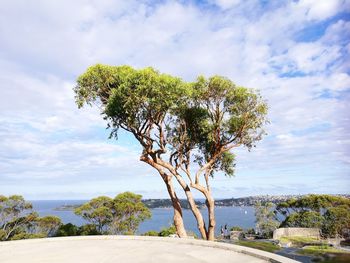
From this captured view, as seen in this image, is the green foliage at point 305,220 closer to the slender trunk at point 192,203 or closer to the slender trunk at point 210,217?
the slender trunk at point 210,217

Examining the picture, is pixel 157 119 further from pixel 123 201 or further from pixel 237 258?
pixel 123 201

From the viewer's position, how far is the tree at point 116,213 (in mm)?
28391

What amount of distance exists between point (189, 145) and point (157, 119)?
2632 mm

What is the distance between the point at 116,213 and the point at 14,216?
27.4 ft

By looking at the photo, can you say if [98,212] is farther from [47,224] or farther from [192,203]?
[192,203]

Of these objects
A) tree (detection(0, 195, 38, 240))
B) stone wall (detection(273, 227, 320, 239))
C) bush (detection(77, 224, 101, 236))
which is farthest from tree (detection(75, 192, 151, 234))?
stone wall (detection(273, 227, 320, 239))

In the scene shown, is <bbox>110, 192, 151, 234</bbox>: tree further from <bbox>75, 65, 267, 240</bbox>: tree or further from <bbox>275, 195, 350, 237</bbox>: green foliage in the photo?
<bbox>275, 195, 350, 237</bbox>: green foliage

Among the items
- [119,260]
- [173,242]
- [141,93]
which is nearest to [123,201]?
[141,93]

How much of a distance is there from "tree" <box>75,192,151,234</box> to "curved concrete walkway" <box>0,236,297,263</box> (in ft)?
57.3

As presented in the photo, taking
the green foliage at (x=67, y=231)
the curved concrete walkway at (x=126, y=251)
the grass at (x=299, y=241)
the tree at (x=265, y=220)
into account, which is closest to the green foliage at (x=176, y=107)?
the curved concrete walkway at (x=126, y=251)

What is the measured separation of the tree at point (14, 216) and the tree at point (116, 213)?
4.04m

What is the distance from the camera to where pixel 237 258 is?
7695 millimetres

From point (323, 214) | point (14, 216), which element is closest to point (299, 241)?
point (323, 214)

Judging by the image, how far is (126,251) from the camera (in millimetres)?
8734
